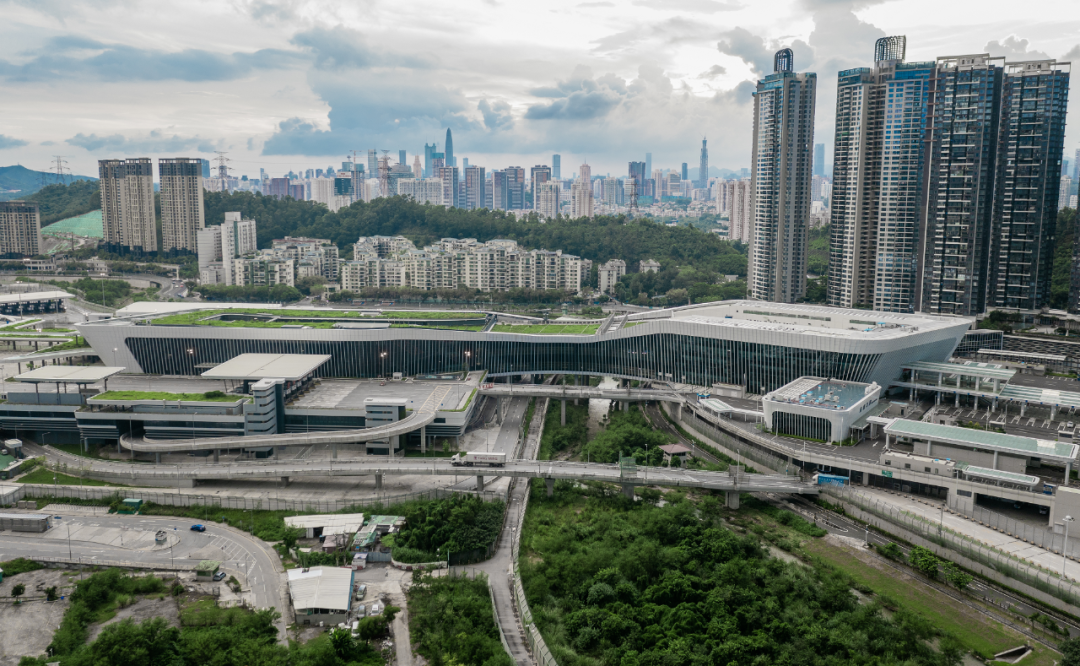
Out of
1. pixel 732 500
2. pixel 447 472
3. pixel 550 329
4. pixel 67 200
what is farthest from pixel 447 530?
pixel 67 200

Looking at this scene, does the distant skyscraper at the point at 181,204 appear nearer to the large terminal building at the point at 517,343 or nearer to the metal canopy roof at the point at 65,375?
the large terminal building at the point at 517,343

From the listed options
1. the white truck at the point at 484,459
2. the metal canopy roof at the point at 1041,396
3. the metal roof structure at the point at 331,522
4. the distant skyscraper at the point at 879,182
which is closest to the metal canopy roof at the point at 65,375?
the metal roof structure at the point at 331,522

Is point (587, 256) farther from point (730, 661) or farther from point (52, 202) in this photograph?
point (52, 202)

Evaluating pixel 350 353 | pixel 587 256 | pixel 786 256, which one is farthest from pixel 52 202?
pixel 786 256

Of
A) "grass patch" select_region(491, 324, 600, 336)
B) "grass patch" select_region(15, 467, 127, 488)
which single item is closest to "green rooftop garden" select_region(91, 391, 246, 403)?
"grass patch" select_region(15, 467, 127, 488)

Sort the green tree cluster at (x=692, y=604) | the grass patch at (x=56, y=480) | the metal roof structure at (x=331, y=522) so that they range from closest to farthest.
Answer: the green tree cluster at (x=692, y=604) < the metal roof structure at (x=331, y=522) < the grass patch at (x=56, y=480)

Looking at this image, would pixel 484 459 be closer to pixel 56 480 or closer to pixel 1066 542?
pixel 56 480
